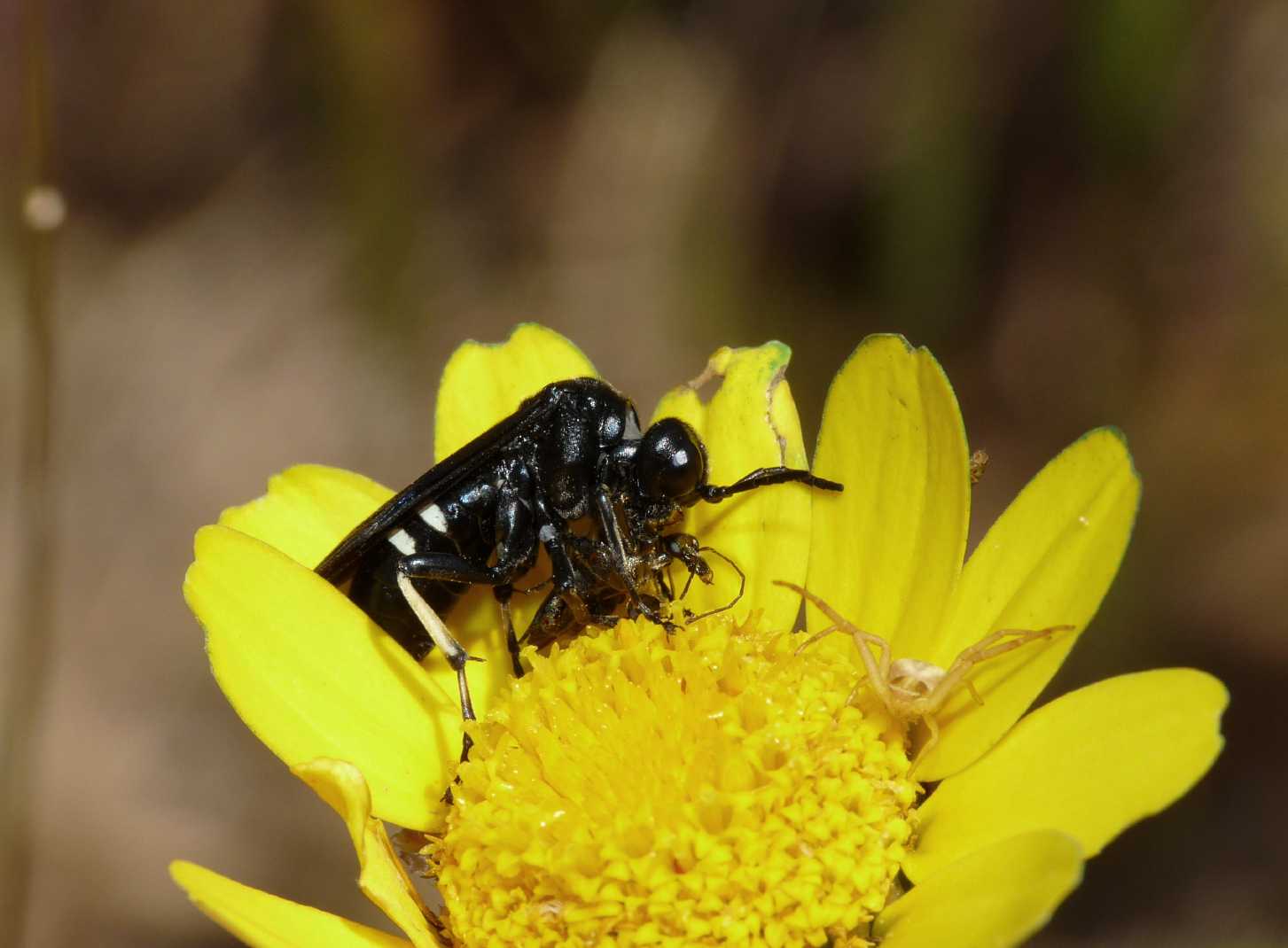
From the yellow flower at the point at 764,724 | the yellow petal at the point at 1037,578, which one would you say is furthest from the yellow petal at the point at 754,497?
the yellow petal at the point at 1037,578

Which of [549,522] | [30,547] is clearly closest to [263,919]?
[549,522]

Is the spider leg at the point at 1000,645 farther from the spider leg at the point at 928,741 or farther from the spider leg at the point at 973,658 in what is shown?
the spider leg at the point at 928,741

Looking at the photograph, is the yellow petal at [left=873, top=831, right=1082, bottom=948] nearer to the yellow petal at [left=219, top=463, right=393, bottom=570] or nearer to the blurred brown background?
the yellow petal at [left=219, top=463, right=393, bottom=570]

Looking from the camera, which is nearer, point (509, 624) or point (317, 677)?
point (317, 677)

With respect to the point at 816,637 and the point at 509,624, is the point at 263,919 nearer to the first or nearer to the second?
the point at 509,624

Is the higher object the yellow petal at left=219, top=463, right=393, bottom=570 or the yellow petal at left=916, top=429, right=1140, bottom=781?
the yellow petal at left=219, top=463, right=393, bottom=570

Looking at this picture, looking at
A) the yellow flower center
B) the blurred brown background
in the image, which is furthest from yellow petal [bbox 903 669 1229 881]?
the blurred brown background
